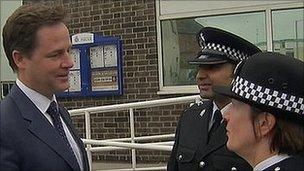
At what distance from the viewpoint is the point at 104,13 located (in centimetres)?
875

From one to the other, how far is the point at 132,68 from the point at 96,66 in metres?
0.69

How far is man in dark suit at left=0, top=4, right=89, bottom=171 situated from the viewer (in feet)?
7.82

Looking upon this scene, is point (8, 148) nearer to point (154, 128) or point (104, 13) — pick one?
point (154, 128)

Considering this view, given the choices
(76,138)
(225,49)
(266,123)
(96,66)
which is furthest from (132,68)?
(266,123)

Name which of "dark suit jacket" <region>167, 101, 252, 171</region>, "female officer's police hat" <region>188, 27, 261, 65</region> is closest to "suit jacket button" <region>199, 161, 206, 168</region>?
"dark suit jacket" <region>167, 101, 252, 171</region>

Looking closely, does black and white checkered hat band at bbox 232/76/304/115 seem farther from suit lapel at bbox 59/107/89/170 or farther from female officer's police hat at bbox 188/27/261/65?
female officer's police hat at bbox 188/27/261/65

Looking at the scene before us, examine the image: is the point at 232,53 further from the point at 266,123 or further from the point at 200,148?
the point at 266,123

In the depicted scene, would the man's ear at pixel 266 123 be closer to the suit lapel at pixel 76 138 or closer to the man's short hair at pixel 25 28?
the suit lapel at pixel 76 138

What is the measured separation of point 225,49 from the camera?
3225 millimetres

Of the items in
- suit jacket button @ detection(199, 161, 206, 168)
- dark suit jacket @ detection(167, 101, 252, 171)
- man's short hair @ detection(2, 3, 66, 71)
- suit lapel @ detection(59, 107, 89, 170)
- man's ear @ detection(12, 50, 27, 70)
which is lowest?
suit jacket button @ detection(199, 161, 206, 168)

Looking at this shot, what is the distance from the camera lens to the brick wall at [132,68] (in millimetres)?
8242

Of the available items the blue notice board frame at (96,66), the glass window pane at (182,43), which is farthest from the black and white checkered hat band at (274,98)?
the blue notice board frame at (96,66)

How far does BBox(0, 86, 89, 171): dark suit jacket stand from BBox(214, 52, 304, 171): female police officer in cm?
78

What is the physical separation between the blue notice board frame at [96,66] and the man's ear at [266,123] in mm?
6419
